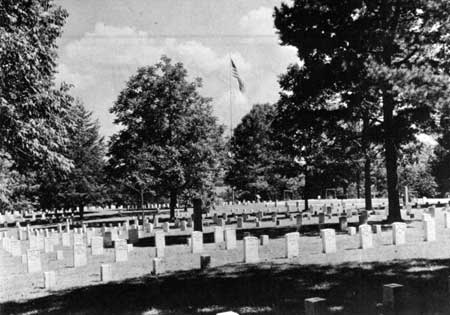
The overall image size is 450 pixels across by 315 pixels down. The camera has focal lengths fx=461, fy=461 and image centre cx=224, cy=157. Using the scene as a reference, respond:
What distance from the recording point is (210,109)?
3572 centimetres

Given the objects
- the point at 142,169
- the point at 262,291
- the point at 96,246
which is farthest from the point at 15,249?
the point at 262,291

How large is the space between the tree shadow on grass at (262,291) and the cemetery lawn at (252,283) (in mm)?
18

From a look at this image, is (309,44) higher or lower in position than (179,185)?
higher

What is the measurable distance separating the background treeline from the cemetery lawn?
378cm

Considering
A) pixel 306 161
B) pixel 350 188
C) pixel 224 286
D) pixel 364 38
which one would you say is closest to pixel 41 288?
pixel 224 286

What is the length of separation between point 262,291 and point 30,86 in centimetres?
1259

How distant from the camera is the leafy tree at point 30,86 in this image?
603 inches

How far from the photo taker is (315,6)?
20484 millimetres

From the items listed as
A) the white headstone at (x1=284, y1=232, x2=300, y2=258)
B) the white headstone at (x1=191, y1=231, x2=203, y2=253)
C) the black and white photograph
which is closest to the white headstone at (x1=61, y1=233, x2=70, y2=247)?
the black and white photograph

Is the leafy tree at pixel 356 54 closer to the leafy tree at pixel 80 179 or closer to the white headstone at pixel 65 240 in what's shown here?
the white headstone at pixel 65 240

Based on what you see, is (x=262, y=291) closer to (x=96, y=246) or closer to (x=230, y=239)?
(x=230, y=239)

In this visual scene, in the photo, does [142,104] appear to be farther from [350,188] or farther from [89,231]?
[350,188]

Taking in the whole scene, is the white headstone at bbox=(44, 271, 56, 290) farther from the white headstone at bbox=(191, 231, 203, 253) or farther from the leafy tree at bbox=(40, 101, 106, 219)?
the leafy tree at bbox=(40, 101, 106, 219)

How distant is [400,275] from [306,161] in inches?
1114
